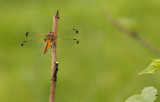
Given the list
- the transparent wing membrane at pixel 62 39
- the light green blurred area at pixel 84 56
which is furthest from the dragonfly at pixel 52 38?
the light green blurred area at pixel 84 56

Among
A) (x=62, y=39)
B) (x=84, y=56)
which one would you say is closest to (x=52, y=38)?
(x=62, y=39)

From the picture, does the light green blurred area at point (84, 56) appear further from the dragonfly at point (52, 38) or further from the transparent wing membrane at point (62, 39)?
the dragonfly at point (52, 38)

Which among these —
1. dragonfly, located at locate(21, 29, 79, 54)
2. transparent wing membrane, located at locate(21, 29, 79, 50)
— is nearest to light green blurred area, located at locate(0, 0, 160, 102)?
transparent wing membrane, located at locate(21, 29, 79, 50)

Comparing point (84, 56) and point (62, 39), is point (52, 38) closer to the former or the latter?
point (62, 39)

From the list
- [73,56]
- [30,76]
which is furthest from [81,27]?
[30,76]

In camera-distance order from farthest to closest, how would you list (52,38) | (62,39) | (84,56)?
(84,56) → (62,39) → (52,38)

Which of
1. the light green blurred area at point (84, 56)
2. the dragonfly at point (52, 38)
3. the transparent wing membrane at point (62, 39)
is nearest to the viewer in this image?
the dragonfly at point (52, 38)

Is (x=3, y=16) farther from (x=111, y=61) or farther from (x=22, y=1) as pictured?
(x=111, y=61)

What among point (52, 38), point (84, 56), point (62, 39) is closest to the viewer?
point (52, 38)
